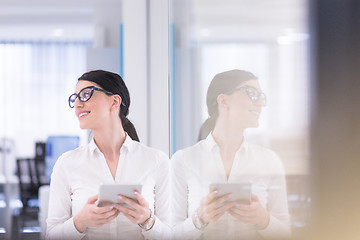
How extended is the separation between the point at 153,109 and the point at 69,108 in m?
0.44

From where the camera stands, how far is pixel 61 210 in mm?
2320

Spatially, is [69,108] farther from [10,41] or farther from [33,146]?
[33,146]

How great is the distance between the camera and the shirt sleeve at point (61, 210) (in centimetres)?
232

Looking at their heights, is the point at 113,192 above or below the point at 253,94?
below

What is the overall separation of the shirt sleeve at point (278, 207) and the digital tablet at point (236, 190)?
11 cm

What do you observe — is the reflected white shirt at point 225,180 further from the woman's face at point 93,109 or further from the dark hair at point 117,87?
the woman's face at point 93,109

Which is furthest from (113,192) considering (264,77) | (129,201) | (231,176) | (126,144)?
(264,77)

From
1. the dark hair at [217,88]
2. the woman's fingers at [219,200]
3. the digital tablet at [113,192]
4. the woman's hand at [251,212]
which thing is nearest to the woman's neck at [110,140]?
the digital tablet at [113,192]

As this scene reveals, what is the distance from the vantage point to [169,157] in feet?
7.95

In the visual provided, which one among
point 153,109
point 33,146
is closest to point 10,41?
point 33,146

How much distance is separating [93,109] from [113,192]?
43cm

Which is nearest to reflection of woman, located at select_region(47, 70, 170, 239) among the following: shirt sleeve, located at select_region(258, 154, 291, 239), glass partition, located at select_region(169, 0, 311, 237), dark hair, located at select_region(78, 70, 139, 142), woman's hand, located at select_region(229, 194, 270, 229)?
dark hair, located at select_region(78, 70, 139, 142)

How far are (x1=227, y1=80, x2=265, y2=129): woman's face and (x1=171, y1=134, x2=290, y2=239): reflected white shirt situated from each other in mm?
114

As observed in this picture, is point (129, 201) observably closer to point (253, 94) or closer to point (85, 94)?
point (85, 94)
